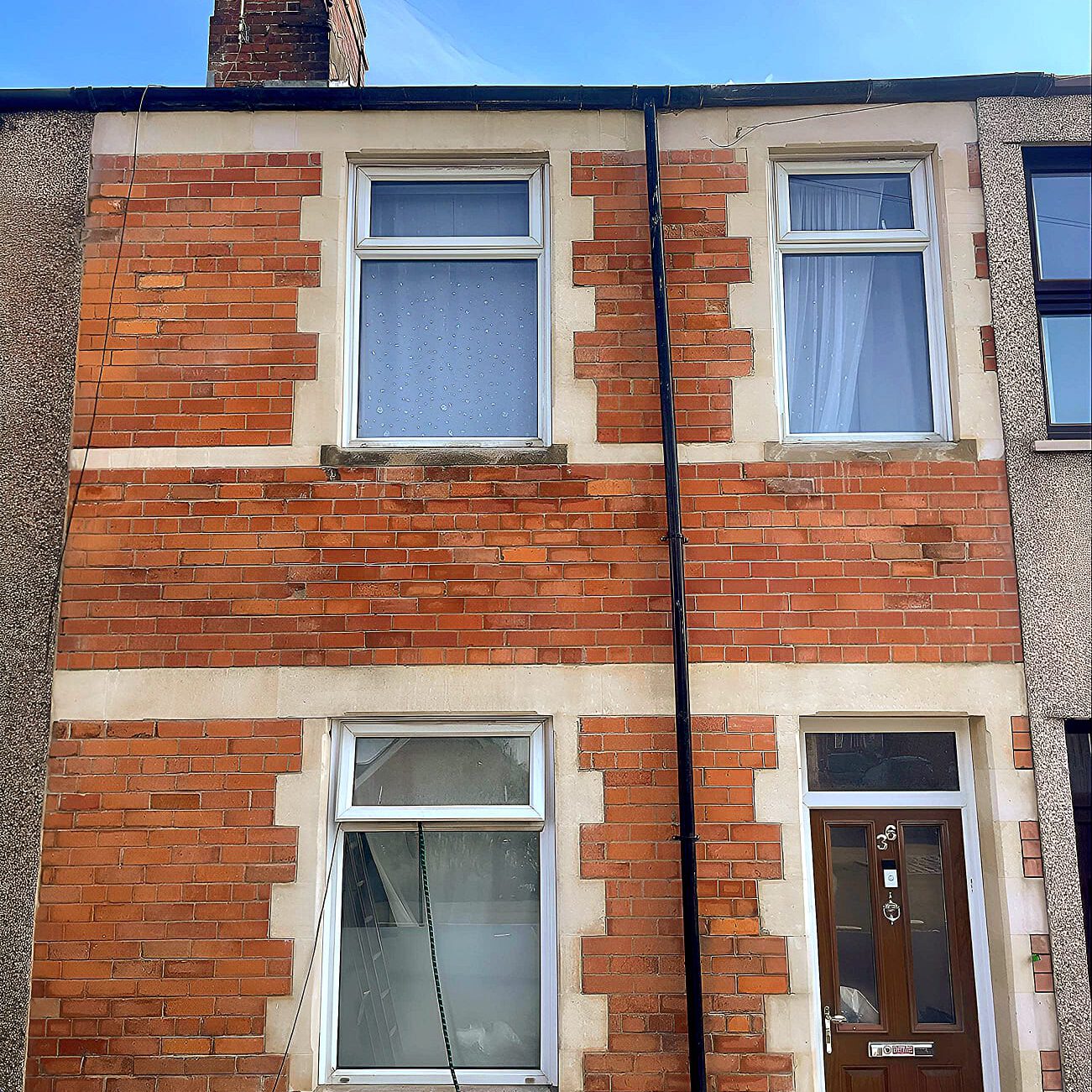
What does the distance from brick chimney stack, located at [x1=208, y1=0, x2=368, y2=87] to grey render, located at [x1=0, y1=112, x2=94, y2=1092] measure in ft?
4.20

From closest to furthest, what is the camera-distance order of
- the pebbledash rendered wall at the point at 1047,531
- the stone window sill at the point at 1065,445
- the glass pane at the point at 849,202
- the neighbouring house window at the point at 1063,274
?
the pebbledash rendered wall at the point at 1047,531, the stone window sill at the point at 1065,445, the neighbouring house window at the point at 1063,274, the glass pane at the point at 849,202

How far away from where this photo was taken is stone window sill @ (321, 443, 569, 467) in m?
5.57

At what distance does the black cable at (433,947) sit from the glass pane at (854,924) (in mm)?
1877

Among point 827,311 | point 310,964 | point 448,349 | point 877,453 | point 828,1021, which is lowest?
point 828,1021

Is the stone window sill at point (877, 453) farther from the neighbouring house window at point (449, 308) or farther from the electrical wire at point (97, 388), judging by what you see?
the electrical wire at point (97, 388)

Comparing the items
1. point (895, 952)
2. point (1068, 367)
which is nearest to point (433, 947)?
point (895, 952)

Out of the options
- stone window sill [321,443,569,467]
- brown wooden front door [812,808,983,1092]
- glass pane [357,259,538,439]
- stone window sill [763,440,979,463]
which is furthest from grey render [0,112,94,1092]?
brown wooden front door [812,808,983,1092]

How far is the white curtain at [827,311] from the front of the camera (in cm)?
586

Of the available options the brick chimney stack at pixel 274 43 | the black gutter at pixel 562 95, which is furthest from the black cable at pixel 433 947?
the brick chimney stack at pixel 274 43

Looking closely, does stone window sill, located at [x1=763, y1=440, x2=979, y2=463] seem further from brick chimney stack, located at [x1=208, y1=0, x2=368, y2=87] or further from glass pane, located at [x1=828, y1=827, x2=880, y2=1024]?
brick chimney stack, located at [x1=208, y1=0, x2=368, y2=87]

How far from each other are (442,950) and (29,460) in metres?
3.26

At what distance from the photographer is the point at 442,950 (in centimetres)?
530

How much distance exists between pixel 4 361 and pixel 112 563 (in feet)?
4.17

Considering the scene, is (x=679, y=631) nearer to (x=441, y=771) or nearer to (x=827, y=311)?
(x=441, y=771)
